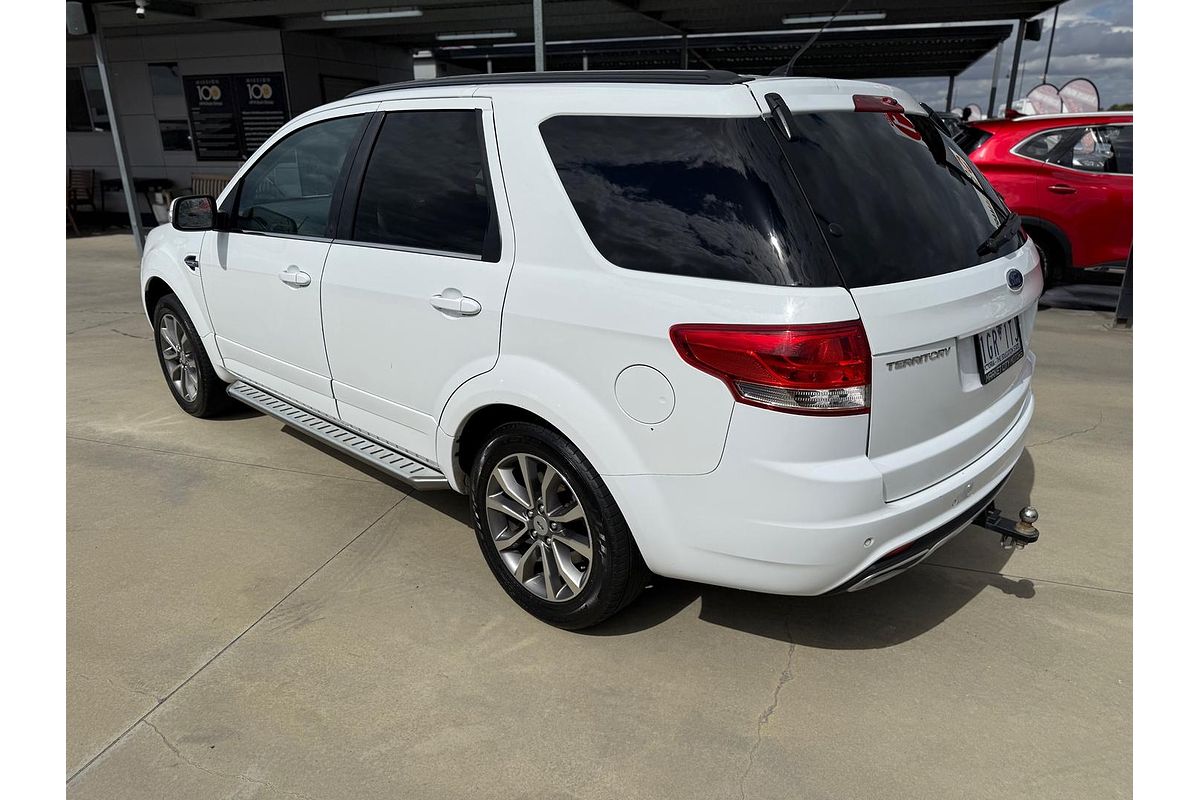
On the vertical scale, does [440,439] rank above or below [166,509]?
above

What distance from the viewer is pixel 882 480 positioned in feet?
7.39

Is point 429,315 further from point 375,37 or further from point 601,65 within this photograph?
point 601,65

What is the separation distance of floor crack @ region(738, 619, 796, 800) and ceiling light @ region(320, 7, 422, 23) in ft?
36.6

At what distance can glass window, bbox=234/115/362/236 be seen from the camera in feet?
11.6

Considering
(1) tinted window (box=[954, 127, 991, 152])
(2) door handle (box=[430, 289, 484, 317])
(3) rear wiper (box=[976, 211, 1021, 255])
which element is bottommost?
(2) door handle (box=[430, 289, 484, 317])

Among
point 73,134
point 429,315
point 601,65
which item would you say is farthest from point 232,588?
point 601,65

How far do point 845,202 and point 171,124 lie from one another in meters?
15.6

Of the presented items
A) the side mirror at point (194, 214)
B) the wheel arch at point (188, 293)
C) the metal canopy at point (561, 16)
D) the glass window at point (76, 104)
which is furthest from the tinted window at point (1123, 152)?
the glass window at point (76, 104)

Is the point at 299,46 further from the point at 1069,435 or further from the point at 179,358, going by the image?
the point at 1069,435

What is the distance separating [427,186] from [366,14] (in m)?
10.4

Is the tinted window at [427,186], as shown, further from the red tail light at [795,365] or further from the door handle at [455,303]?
the red tail light at [795,365]

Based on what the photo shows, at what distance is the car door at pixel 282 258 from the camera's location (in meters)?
3.52

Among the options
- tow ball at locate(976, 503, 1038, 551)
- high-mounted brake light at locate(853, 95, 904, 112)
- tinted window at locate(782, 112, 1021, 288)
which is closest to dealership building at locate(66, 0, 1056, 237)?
high-mounted brake light at locate(853, 95, 904, 112)

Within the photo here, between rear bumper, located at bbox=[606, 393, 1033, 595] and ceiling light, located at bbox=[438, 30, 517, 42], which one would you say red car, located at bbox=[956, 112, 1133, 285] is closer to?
rear bumper, located at bbox=[606, 393, 1033, 595]
